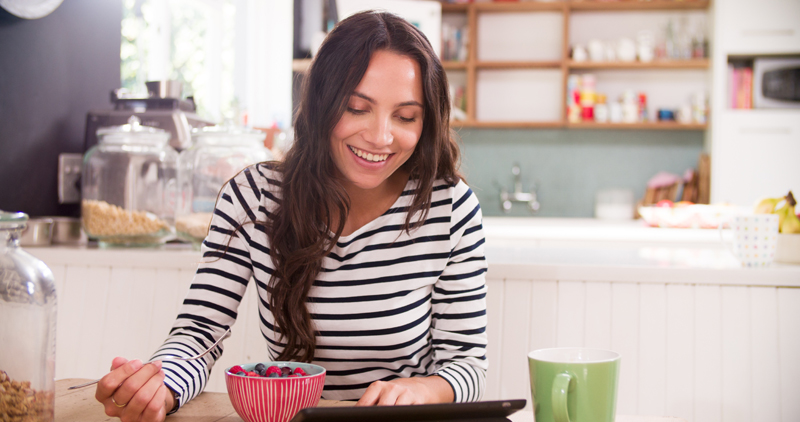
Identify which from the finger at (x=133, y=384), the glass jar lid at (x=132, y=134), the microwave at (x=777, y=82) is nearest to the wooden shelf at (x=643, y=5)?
the microwave at (x=777, y=82)

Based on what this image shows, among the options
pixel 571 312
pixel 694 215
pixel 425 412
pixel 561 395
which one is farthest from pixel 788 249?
pixel 694 215

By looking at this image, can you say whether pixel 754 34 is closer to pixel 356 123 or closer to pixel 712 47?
pixel 712 47

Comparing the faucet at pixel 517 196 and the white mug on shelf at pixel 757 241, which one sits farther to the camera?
the faucet at pixel 517 196

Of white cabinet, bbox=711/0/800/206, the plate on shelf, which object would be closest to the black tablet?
the plate on shelf

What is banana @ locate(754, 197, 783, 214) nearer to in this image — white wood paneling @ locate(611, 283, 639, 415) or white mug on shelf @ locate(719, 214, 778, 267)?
white mug on shelf @ locate(719, 214, 778, 267)

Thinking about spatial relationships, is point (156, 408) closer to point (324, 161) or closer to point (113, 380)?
point (113, 380)

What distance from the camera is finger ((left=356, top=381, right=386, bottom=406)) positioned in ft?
2.35

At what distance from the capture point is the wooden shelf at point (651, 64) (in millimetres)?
3678

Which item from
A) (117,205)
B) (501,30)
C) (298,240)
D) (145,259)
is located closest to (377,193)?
(298,240)

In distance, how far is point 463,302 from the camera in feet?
3.46

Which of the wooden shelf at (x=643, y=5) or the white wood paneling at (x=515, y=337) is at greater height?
the wooden shelf at (x=643, y=5)

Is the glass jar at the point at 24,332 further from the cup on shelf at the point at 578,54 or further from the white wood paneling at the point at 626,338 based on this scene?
the cup on shelf at the point at 578,54

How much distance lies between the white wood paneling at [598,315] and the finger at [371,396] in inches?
27.5

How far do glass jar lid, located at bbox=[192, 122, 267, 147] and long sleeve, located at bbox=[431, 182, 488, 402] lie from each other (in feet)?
2.48
